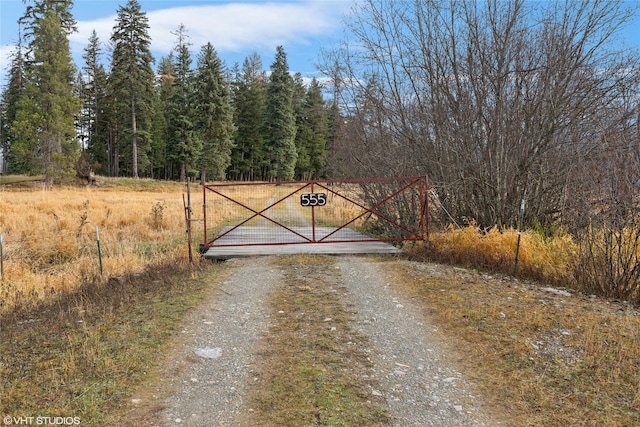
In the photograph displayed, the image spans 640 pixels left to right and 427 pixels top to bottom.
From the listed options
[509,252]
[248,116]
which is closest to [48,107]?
[248,116]

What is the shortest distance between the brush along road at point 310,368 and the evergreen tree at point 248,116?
48.6 m

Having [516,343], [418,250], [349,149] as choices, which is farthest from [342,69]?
[516,343]

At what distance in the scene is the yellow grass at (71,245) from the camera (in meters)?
8.04

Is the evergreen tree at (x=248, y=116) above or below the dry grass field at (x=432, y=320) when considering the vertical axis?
above

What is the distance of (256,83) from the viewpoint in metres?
55.1

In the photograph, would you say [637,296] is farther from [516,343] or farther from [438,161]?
[438,161]

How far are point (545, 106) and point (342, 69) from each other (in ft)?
17.9

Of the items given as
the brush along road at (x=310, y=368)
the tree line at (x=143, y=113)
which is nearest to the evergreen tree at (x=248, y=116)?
the tree line at (x=143, y=113)

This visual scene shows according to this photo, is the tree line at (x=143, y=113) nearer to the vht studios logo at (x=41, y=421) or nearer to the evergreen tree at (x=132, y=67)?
the evergreen tree at (x=132, y=67)

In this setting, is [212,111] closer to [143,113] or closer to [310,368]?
[143,113]

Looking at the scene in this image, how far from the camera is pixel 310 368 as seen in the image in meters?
4.13

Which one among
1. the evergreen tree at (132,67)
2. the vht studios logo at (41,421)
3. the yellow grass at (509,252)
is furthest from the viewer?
the evergreen tree at (132,67)

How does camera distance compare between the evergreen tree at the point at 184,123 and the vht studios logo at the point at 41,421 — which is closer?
the vht studios logo at the point at 41,421

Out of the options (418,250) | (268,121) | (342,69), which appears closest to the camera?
(418,250)
